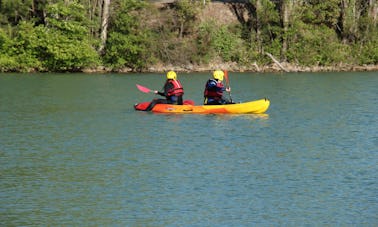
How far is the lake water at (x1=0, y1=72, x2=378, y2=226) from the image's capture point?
16297mm

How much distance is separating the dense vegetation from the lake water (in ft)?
57.8

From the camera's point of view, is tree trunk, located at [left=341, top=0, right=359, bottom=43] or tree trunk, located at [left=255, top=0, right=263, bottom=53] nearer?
tree trunk, located at [left=255, top=0, right=263, bottom=53]

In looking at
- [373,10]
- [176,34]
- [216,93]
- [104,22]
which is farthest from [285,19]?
[216,93]

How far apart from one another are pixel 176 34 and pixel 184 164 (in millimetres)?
39768

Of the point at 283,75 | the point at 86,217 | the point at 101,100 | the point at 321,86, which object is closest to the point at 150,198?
the point at 86,217

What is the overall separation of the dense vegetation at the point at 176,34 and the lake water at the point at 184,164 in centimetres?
1761

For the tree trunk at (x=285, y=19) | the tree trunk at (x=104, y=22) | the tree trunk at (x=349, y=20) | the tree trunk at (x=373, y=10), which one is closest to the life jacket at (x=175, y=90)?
the tree trunk at (x=104, y=22)

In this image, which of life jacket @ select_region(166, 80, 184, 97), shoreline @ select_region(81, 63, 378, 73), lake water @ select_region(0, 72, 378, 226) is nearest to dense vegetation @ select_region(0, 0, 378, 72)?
shoreline @ select_region(81, 63, 378, 73)

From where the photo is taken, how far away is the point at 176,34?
60250 mm

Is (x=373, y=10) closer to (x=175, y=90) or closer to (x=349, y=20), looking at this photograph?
(x=349, y=20)

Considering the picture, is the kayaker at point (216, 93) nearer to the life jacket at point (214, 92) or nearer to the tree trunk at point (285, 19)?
the life jacket at point (214, 92)

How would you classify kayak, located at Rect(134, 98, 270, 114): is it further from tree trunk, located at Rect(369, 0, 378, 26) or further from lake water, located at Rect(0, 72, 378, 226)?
tree trunk, located at Rect(369, 0, 378, 26)

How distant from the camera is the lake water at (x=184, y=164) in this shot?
1630cm

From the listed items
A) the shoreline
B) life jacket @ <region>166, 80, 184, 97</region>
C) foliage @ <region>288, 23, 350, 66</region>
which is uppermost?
life jacket @ <region>166, 80, 184, 97</region>
